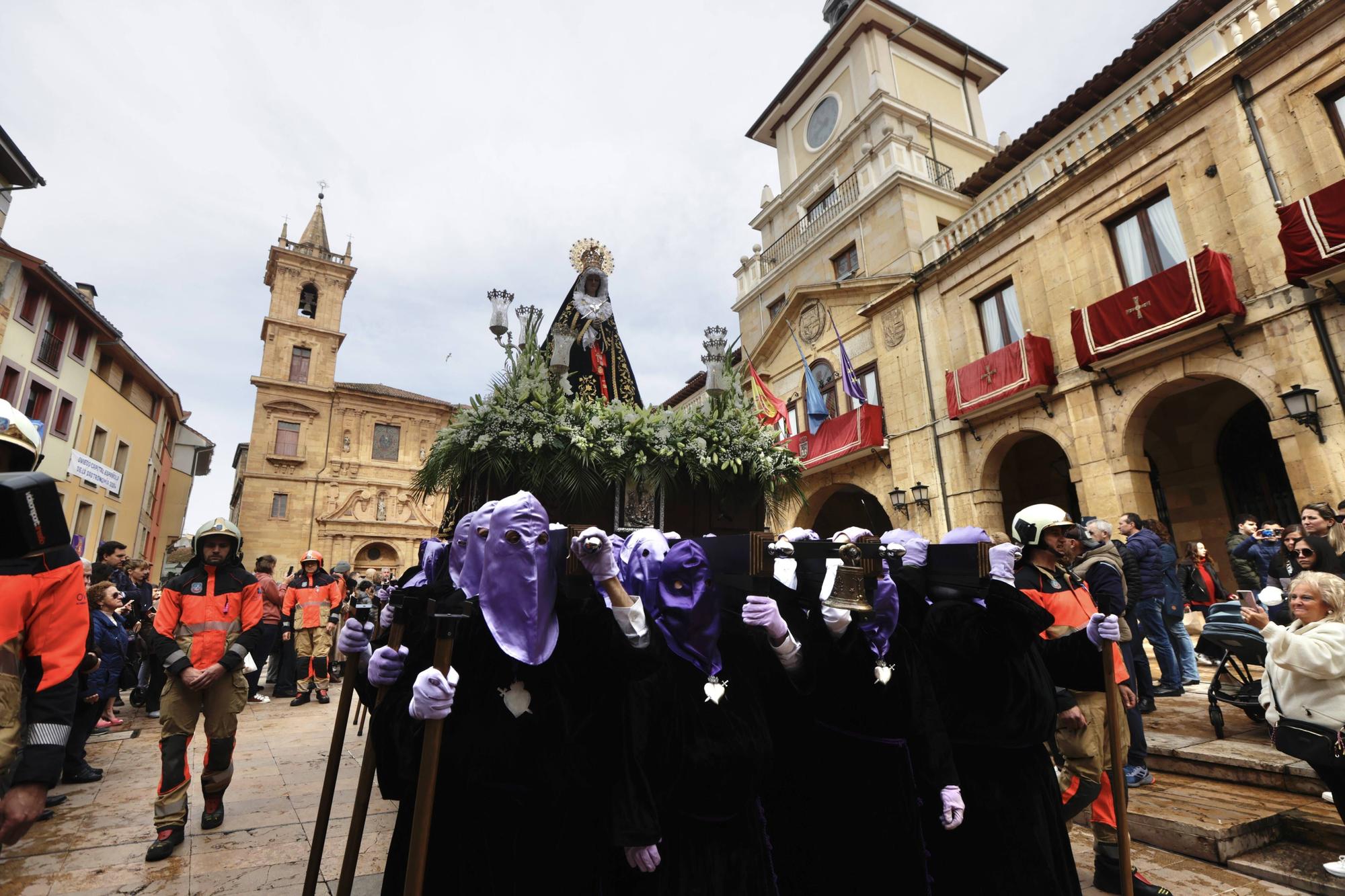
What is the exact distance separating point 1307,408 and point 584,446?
10.6m

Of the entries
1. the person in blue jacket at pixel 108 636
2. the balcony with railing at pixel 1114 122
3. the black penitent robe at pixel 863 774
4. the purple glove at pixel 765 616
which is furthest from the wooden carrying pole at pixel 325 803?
the balcony with railing at pixel 1114 122

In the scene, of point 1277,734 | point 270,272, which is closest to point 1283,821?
point 1277,734

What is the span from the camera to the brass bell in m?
2.62

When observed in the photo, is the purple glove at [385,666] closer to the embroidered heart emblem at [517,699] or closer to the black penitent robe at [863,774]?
the embroidered heart emblem at [517,699]

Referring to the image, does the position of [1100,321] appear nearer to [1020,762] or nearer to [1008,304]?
[1008,304]

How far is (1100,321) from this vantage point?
1150 cm

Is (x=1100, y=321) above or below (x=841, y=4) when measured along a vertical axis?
below

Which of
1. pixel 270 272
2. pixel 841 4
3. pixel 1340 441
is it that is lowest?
pixel 1340 441

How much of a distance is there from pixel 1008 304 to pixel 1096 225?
2441 millimetres

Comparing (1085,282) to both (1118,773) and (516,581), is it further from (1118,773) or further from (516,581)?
(516,581)

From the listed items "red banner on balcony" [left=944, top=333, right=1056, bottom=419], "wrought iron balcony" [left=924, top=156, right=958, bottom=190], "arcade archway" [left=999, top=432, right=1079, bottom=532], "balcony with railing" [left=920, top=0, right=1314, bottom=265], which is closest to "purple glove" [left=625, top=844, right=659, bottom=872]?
"red banner on balcony" [left=944, top=333, right=1056, bottom=419]

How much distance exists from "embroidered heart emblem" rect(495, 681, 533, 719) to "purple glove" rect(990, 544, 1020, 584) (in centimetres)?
262

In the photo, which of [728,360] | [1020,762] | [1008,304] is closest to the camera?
[1020,762]

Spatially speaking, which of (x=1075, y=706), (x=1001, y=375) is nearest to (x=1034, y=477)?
(x=1001, y=375)
